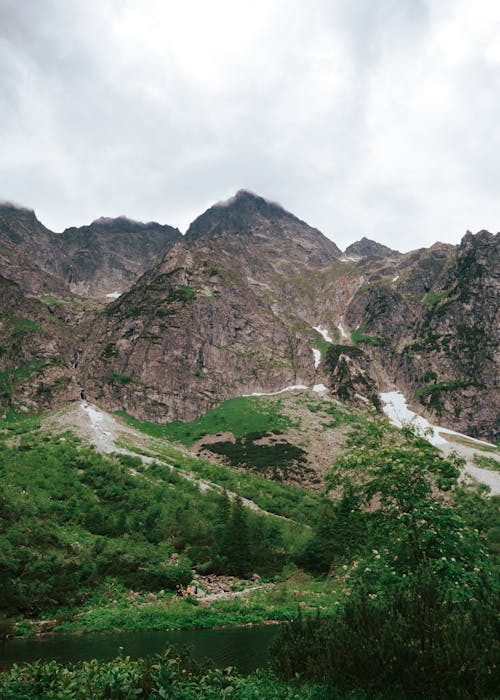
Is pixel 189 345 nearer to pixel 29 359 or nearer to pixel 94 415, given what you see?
pixel 29 359

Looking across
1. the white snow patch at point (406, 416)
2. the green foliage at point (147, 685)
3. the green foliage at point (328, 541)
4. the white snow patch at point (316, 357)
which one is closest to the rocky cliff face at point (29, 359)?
the white snow patch at point (316, 357)

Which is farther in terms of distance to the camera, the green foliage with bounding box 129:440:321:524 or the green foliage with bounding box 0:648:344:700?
the green foliage with bounding box 129:440:321:524

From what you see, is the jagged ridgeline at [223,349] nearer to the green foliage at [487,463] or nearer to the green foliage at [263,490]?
the green foliage at [487,463]

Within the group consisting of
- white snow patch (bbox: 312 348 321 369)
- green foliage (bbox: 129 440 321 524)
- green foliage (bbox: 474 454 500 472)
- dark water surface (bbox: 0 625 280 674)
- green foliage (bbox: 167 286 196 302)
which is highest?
green foliage (bbox: 167 286 196 302)

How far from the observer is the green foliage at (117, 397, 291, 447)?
114 m

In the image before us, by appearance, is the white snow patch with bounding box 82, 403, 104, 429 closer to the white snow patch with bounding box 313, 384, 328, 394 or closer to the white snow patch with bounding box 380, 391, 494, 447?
the white snow patch with bounding box 380, 391, 494, 447

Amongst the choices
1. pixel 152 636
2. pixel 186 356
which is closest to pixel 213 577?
pixel 152 636

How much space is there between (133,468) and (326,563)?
109 ft

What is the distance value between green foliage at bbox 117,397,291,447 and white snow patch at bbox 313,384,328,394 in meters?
23.3

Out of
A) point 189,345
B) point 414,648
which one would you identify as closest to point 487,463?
point 189,345

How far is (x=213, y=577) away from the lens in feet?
122

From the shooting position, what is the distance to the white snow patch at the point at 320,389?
148 meters

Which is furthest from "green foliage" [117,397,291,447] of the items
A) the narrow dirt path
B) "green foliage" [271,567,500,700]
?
"green foliage" [271,567,500,700]

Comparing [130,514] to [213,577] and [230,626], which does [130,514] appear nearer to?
[213,577]
